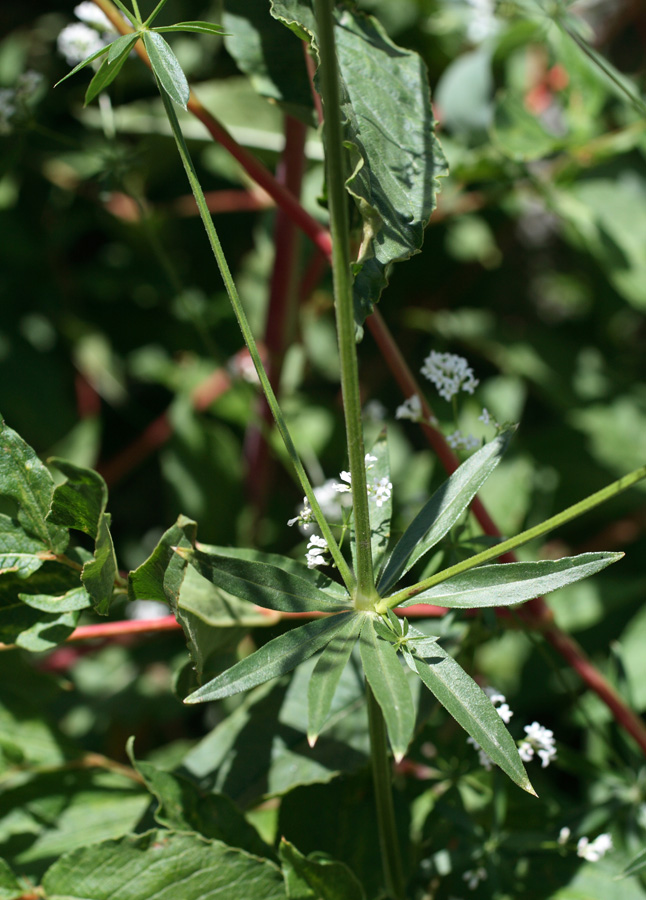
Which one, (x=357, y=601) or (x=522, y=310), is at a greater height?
(x=357, y=601)

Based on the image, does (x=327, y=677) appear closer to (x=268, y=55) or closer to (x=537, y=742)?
(x=537, y=742)

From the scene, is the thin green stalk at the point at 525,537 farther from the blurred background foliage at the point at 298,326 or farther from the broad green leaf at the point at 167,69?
the blurred background foliage at the point at 298,326

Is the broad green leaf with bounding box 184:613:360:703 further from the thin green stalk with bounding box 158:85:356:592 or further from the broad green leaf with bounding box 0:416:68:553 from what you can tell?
the broad green leaf with bounding box 0:416:68:553

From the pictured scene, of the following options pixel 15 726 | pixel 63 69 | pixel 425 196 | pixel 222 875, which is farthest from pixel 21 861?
pixel 63 69

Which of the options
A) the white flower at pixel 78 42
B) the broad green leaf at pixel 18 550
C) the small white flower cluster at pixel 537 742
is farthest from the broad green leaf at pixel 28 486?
the white flower at pixel 78 42

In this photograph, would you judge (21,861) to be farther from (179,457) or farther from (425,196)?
(425,196)
